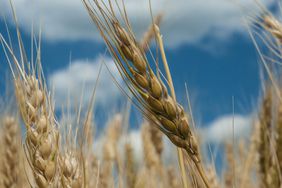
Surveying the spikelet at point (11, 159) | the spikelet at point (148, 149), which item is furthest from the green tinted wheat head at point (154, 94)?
the spikelet at point (148, 149)

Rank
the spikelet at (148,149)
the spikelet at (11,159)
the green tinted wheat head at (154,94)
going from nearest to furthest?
the green tinted wheat head at (154,94)
the spikelet at (11,159)
the spikelet at (148,149)

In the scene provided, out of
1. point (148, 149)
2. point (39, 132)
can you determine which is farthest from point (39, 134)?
point (148, 149)

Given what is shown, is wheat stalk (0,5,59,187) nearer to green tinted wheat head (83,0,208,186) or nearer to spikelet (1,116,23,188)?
green tinted wheat head (83,0,208,186)

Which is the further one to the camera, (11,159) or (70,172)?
(11,159)

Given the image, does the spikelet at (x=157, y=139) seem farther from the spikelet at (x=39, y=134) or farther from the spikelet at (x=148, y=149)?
the spikelet at (x=39, y=134)

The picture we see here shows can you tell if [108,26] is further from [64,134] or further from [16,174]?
[16,174]

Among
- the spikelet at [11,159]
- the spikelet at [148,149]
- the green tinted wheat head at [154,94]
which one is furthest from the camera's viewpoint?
the spikelet at [148,149]

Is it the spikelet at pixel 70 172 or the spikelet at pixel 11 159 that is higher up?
the spikelet at pixel 11 159

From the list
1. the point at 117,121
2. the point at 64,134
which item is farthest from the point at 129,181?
the point at 64,134

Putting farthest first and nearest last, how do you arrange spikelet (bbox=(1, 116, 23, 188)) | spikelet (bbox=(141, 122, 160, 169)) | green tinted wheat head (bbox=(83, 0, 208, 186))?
spikelet (bbox=(141, 122, 160, 169)), spikelet (bbox=(1, 116, 23, 188)), green tinted wheat head (bbox=(83, 0, 208, 186))

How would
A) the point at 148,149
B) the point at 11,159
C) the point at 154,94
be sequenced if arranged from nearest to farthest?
the point at 154,94 → the point at 11,159 → the point at 148,149

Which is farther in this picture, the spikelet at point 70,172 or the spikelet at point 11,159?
the spikelet at point 11,159

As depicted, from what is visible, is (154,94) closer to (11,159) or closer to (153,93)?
(153,93)

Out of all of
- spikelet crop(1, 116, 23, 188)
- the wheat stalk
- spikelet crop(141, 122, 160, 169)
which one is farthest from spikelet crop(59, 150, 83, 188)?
spikelet crop(141, 122, 160, 169)
